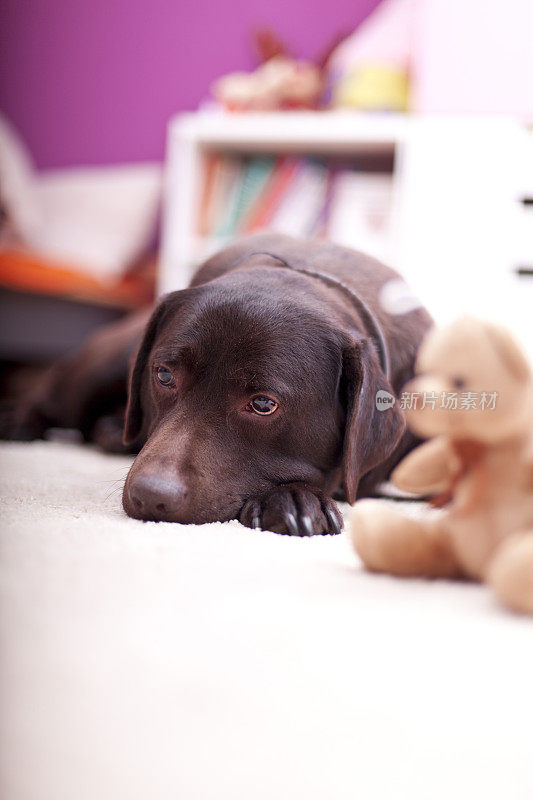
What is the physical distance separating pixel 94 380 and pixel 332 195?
1565 millimetres

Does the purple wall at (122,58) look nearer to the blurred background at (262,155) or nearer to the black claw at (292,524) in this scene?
the blurred background at (262,155)

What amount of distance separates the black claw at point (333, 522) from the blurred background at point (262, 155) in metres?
1.10

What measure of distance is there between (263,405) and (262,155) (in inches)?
94.8

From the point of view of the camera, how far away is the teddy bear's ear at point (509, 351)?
0.54 meters

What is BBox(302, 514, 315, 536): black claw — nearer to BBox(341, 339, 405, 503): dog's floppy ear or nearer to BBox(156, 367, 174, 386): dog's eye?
BBox(341, 339, 405, 503): dog's floppy ear

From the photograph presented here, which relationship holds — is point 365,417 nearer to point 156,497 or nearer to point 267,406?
point 267,406

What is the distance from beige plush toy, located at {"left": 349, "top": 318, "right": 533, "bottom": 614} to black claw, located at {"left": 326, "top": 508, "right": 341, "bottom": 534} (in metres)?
0.27

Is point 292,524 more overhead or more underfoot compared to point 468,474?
more underfoot

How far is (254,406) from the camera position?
40.4 inches

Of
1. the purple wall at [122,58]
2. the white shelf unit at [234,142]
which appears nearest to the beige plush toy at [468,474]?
the purple wall at [122,58]

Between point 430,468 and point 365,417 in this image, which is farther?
point 365,417

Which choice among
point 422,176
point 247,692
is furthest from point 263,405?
point 422,176

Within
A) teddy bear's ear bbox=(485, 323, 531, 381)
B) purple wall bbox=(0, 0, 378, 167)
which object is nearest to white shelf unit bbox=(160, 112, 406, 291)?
purple wall bbox=(0, 0, 378, 167)

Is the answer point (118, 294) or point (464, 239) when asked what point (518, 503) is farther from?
point (118, 294)
